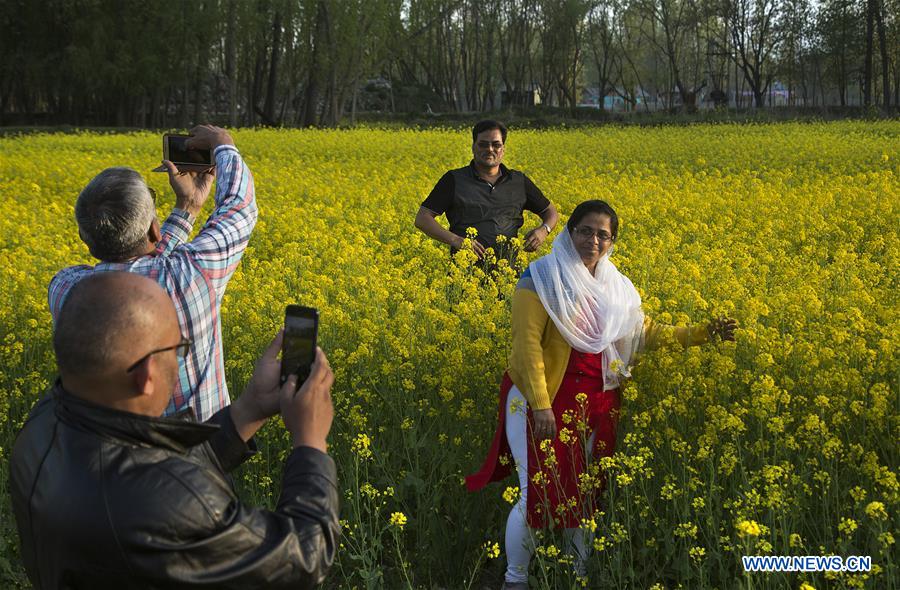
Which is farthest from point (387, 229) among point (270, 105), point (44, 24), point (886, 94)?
point (886, 94)

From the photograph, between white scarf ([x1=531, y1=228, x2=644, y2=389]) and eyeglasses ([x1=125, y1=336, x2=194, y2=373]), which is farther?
white scarf ([x1=531, y1=228, x2=644, y2=389])

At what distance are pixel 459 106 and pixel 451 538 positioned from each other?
66.7m

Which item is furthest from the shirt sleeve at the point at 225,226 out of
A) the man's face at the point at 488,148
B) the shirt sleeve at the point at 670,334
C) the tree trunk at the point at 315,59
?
the tree trunk at the point at 315,59

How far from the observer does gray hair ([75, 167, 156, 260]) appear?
8.85ft

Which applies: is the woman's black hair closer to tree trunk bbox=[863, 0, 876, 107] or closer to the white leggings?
the white leggings

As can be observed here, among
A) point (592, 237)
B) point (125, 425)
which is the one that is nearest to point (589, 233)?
point (592, 237)

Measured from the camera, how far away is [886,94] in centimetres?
4691

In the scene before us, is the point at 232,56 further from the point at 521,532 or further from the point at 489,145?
the point at 521,532

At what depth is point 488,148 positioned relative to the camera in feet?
19.3

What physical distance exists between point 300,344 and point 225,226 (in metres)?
1.11

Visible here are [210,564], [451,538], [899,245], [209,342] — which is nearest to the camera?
[210,564]

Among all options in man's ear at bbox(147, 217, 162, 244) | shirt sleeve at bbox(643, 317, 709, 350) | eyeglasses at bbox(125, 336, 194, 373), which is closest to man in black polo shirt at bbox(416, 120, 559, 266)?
shirt sleeve at bbox(643, 317, 709, 350)

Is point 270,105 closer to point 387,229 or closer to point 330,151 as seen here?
point 330,151

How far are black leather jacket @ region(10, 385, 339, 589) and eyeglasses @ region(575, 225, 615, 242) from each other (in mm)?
2070
